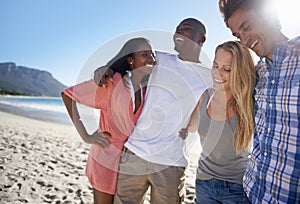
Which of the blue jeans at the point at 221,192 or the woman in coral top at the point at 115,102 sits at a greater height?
the woman in coral top at the point at 115,102

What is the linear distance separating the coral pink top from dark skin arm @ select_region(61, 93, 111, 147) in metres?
0.04

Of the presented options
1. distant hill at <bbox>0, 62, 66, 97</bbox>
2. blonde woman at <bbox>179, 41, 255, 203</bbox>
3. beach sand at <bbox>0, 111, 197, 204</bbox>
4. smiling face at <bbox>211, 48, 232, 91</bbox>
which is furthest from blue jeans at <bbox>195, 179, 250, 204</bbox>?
distant hill at <bbox>0, 62, 66, 97</bbox>

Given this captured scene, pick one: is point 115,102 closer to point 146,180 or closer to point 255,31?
point 146,180

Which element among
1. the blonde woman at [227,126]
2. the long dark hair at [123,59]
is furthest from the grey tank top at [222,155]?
the long dark hair at [123,59]

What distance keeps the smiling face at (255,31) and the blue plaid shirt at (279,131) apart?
7cm

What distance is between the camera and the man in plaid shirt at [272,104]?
1118 millimetres

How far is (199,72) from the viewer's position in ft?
6.22

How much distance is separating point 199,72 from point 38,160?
4.10 meters

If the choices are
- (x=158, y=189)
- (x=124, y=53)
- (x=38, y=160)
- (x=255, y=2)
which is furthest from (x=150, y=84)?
(x=38, y=160)

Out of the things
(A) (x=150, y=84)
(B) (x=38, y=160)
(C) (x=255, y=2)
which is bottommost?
(B) (x=38, y=160)

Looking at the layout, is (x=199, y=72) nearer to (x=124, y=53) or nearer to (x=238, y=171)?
(x=124, y=53)

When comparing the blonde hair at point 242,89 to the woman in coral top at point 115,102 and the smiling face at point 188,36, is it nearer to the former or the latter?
the smiling face at point 188,36

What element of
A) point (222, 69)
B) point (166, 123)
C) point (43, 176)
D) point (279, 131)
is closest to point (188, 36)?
point (222, 69)

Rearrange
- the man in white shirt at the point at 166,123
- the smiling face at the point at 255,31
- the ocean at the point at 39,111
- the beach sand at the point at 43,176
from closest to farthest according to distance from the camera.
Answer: the smiling face at the point at 255,31 < the man in white shirt at the point at 166,123 < the beach sand at the point at 43,176 < the ocean at the point at 39,111
